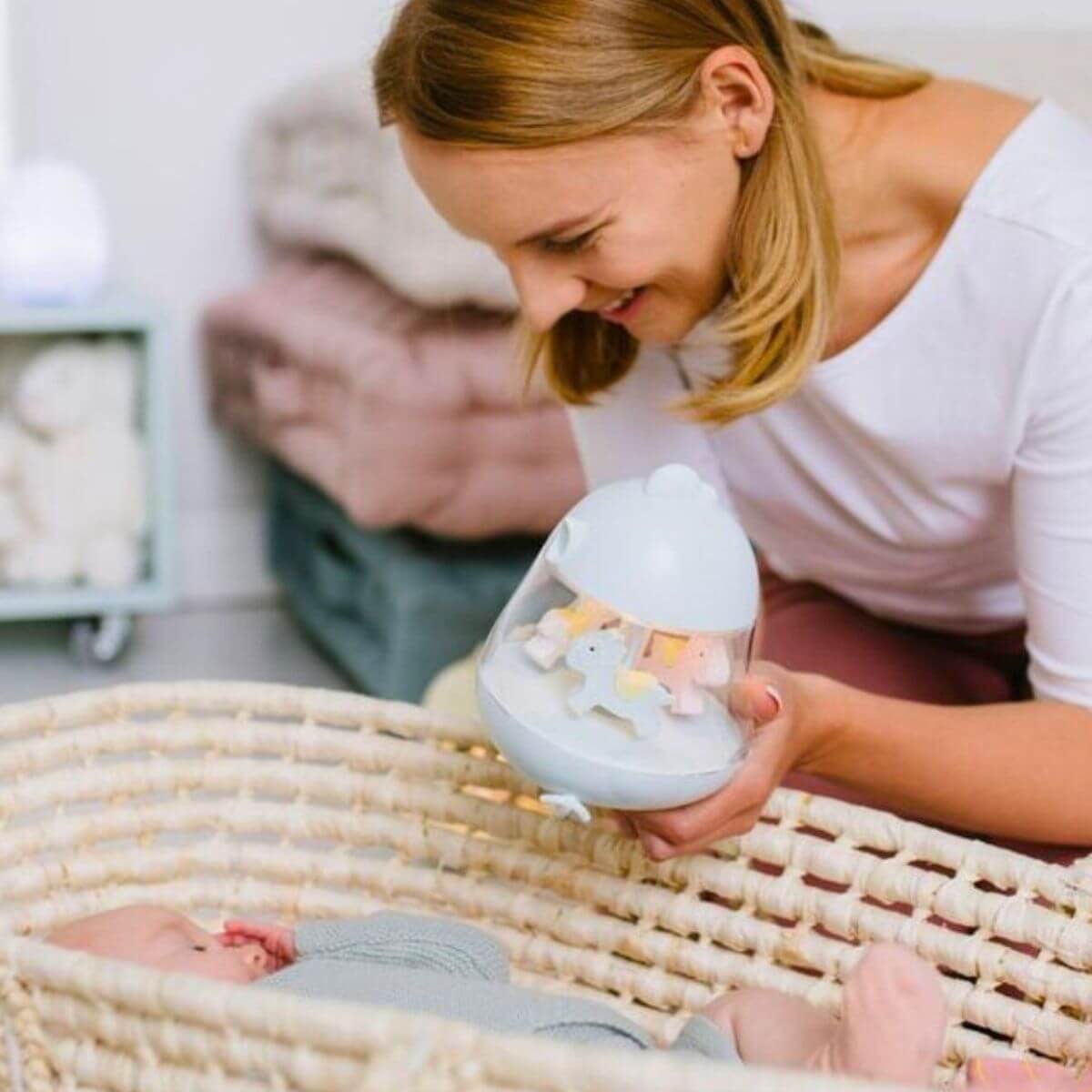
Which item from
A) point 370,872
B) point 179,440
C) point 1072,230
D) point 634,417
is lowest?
point 179,440

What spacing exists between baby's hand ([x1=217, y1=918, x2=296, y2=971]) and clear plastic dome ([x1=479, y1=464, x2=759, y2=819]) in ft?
0.62

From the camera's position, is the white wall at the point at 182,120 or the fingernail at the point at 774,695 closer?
the fingernail at the point at 774,695

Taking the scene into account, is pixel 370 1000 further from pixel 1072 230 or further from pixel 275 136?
pixel 275 136

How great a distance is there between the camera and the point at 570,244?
3.26 ft

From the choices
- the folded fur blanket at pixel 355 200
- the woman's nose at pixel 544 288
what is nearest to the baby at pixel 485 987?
the woman's nose at pixel 544 288

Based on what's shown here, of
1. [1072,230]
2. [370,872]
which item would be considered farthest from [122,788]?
[1072,230]

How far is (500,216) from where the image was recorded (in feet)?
3.20

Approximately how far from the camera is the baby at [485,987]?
786mm

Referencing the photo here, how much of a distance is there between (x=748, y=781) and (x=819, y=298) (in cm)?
29

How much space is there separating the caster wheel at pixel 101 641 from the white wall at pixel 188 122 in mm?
293

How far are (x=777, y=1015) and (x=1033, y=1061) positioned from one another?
0.12 metres

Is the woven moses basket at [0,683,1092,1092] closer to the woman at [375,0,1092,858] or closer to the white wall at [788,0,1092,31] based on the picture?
the woman at [375,0,1092,858]

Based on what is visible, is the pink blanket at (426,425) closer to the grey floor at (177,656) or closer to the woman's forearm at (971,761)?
the grey floor at (177,656)

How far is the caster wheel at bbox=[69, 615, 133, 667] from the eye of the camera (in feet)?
7.18
